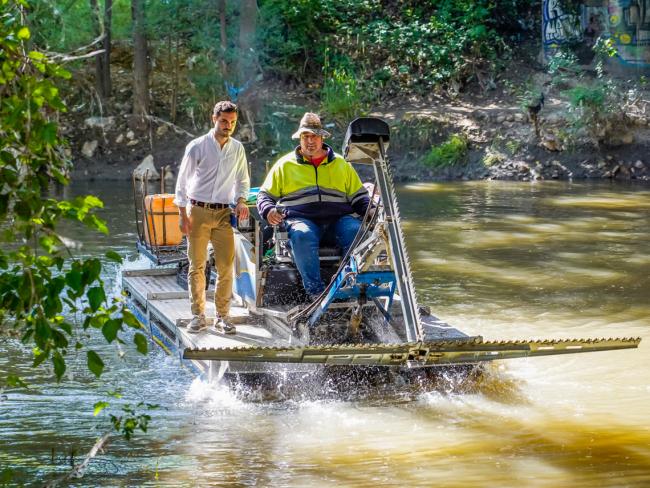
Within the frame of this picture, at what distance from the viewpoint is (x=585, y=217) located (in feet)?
51.2

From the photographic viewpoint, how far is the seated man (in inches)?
309

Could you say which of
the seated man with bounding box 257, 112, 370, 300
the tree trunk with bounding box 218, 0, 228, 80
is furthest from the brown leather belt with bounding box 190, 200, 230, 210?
the tree trunk with bounding box 218, 0, 228, 80

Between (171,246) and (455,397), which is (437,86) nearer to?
(171,246)

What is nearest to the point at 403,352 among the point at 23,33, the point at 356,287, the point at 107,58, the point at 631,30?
the point at 356,287

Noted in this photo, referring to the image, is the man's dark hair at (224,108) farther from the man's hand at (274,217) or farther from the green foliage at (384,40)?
the green foliage at (384,40)

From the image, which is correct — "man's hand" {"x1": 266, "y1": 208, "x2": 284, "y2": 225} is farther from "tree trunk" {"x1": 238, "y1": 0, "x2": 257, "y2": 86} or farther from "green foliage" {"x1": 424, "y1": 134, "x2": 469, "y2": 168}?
"tree trunk" {"x1": 238, "y1": 0, "x2": 257, "y2": 86}

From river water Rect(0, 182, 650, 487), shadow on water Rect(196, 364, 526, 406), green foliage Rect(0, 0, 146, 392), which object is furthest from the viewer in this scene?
shadow on water Rect(196, 364, 526, 406)

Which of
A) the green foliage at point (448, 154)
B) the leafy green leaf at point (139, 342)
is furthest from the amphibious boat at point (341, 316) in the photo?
the green foliage at point (448, 154)

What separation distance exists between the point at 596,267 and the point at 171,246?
186 inches

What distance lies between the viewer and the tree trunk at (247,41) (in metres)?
22.6

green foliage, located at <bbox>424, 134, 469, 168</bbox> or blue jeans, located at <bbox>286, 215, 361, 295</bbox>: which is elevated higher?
blue jeans, located at <bbox>286, 215, 361, 295</bbox>

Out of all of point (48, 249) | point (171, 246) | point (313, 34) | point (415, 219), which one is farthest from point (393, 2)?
point (48, 249)

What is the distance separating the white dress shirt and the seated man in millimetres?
440

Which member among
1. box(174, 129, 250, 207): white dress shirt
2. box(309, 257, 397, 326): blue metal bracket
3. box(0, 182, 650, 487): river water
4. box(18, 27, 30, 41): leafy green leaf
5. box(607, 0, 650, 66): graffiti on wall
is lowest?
box(0, 182, 650, 487): river water
